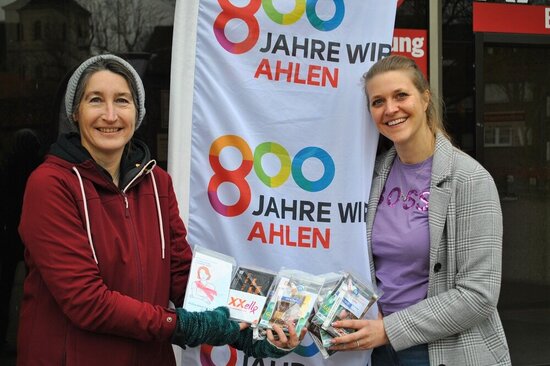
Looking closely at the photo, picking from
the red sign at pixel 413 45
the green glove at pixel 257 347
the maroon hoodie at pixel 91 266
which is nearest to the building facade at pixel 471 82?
the red sign at pixel 413 45

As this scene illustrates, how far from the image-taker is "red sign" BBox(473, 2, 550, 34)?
377 cm

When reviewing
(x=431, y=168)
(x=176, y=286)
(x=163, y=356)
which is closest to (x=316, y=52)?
(x=431, y=168)

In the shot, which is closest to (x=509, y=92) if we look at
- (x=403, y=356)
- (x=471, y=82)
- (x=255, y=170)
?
(x=471, y=82)

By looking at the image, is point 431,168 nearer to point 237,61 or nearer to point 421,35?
point 237,61

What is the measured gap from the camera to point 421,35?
3.64 metres

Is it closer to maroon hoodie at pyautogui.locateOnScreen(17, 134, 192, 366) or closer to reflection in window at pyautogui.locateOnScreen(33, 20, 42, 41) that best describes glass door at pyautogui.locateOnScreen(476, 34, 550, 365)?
reflection in window at pyautogui.locateOnScreen(33, 20, 42, 41)

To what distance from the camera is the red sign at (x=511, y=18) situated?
377 cm

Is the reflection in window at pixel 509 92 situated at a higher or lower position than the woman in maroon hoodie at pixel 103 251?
higher

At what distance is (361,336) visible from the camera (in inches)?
86.8

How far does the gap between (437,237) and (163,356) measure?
0.93 m

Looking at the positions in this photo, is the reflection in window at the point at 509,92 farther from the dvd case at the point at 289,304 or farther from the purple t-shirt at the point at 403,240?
the dvd case at the point at 289,304

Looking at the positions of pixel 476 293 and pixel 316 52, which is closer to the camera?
pixel 476 293

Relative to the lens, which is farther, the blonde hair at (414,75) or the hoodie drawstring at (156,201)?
the blonde hair at (414,75)

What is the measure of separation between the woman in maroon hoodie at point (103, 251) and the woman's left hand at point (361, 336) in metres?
0.18
